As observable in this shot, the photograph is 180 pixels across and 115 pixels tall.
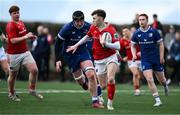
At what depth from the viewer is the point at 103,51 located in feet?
64.5

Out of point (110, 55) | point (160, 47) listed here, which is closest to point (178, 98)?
point (160, 47)

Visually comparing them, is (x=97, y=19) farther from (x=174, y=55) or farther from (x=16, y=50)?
(x=174, y=55)

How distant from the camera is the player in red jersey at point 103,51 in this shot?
18844 mm

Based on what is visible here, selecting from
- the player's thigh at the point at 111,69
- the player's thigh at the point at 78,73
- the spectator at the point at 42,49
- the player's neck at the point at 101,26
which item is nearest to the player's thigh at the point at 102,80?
the player's thigh at the point at 78,73

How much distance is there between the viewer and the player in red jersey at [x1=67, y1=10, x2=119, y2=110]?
1884cm

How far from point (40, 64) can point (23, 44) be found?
47.5 feet

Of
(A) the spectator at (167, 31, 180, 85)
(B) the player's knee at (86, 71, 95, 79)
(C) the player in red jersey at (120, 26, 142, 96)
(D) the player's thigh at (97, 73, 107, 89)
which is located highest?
(B) the player's knee at (86, 71, 95, 79)

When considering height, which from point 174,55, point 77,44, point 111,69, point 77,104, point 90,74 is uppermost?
point 77,44

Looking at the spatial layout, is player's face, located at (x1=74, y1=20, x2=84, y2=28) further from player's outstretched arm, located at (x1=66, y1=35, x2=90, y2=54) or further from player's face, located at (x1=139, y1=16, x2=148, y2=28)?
player's face, located at (x1=139, y1=16, x2=148, y2=28)

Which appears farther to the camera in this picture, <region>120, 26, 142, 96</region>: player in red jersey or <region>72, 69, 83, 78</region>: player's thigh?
<region>120, 26, 142, 96</region>: player in red jersey

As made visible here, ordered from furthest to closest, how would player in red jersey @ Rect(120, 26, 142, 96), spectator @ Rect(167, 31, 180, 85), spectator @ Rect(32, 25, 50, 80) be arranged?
spectator @ Rect(32, 25, 50, 80) → spectator @ Rect(167, 31, 180, 85) → player in red jersey @ Rect(120, 26, 142, 96)

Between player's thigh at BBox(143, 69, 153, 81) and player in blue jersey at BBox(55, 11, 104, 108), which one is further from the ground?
player in blue jersey at BBox(55, 11, 104, 108)

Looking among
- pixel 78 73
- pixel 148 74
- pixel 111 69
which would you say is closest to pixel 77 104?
pixel 78 73

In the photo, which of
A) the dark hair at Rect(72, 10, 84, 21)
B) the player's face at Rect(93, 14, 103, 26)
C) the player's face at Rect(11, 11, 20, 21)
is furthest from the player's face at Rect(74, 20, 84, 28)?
the player's face at Rect(11, 11, 20, 21)
